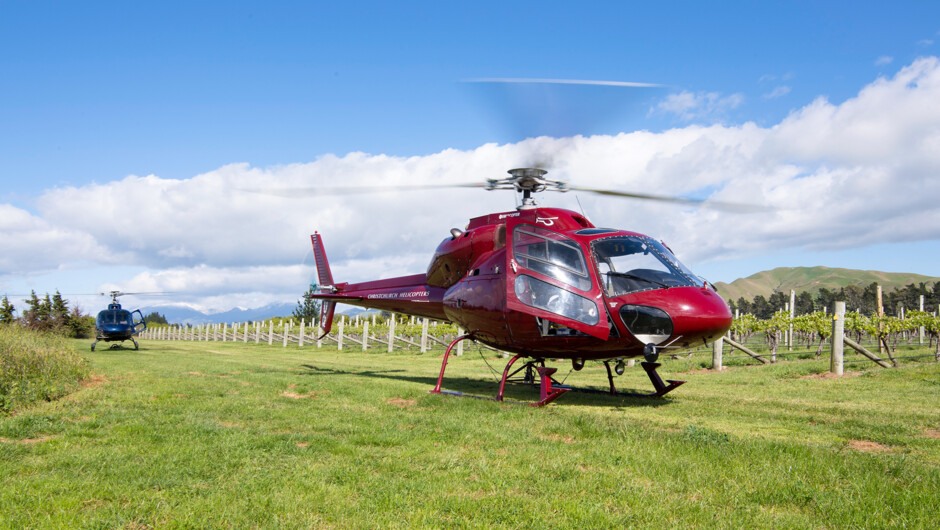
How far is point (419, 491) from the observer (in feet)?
15.8

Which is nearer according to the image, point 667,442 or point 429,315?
point 667,442

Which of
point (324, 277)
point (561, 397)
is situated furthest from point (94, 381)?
point (561, 397)

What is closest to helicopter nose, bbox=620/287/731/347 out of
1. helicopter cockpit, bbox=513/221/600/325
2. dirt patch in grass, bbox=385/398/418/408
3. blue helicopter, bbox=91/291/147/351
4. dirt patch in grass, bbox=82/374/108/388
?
helicopter cockpit, bbox=513/221/600/325

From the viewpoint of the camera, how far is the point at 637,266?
9711mm

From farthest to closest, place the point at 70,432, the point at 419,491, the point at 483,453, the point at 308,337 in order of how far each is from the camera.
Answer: the point at 308,337 → the point at 70,432 → the point at 483,453 → the point at 419,491

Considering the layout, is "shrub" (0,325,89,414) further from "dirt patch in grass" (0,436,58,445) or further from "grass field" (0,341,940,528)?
"dirt patch in grass" (0,436,58,445)

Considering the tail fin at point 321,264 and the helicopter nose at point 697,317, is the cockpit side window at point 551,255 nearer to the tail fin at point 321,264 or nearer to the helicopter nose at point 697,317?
the helicopter nose at point 697,317

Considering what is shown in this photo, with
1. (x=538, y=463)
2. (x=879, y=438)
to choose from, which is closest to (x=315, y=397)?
(x=538, y=463)

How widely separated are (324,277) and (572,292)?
10.9 meters

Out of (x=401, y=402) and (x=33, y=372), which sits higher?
(x=33, y=372)

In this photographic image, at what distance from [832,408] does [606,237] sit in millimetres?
4343

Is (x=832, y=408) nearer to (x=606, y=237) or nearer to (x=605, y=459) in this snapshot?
(x=606, y=237)

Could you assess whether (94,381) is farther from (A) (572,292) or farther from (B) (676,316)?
(B) (676,316)

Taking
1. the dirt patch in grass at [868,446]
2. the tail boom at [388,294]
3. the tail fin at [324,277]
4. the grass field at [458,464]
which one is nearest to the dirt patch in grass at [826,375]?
the grass field at [458,464]
